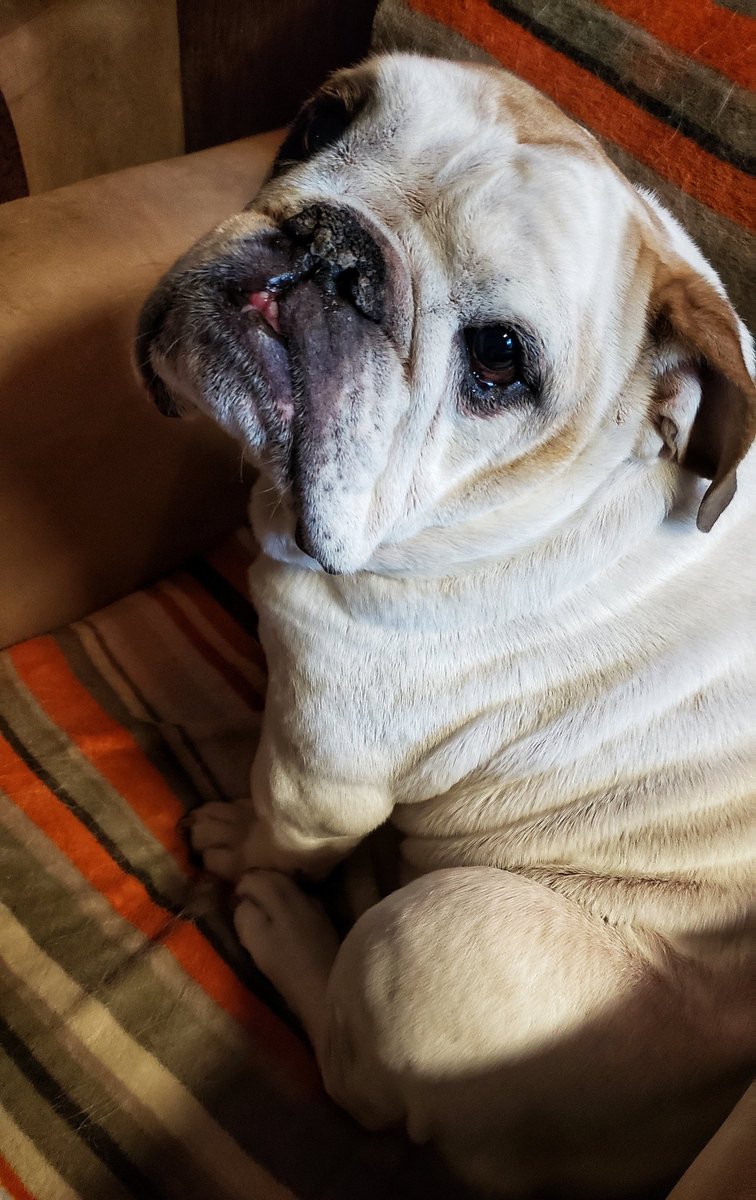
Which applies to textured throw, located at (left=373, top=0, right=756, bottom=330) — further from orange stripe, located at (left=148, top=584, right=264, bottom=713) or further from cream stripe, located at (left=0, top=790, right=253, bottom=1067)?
cream stripe, located at (left=0, top=790, right=253, bottom=1067)

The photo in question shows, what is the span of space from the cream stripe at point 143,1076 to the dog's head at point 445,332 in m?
0.89

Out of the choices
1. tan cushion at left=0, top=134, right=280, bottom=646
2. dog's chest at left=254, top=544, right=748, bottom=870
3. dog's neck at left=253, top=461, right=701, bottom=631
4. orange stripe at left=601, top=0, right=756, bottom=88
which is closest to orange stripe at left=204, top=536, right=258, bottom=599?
tan cushion at left=0, top=134, right=280, bottom=646

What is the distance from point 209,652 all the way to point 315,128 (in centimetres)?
113

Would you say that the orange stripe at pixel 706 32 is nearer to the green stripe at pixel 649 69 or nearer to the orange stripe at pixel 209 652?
the green stripe at pixel 649 69

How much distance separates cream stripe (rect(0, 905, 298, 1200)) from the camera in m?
1.36

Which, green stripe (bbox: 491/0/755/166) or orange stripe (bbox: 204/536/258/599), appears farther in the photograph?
orange stripe (bbox: 204/536/258/599)

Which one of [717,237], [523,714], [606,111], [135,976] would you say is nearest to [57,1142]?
[135,976]

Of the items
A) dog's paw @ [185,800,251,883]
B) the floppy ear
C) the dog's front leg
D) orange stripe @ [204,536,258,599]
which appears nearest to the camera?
the floppy ear

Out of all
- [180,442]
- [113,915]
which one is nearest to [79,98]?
[180,442]

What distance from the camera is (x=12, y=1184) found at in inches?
51.5

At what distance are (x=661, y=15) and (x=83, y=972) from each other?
1.98 meters

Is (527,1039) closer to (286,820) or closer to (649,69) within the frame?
(286,820)

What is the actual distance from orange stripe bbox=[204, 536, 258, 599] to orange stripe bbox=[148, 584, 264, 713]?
0.49 feet

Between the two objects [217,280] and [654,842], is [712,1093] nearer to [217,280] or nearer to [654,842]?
[654,842]
